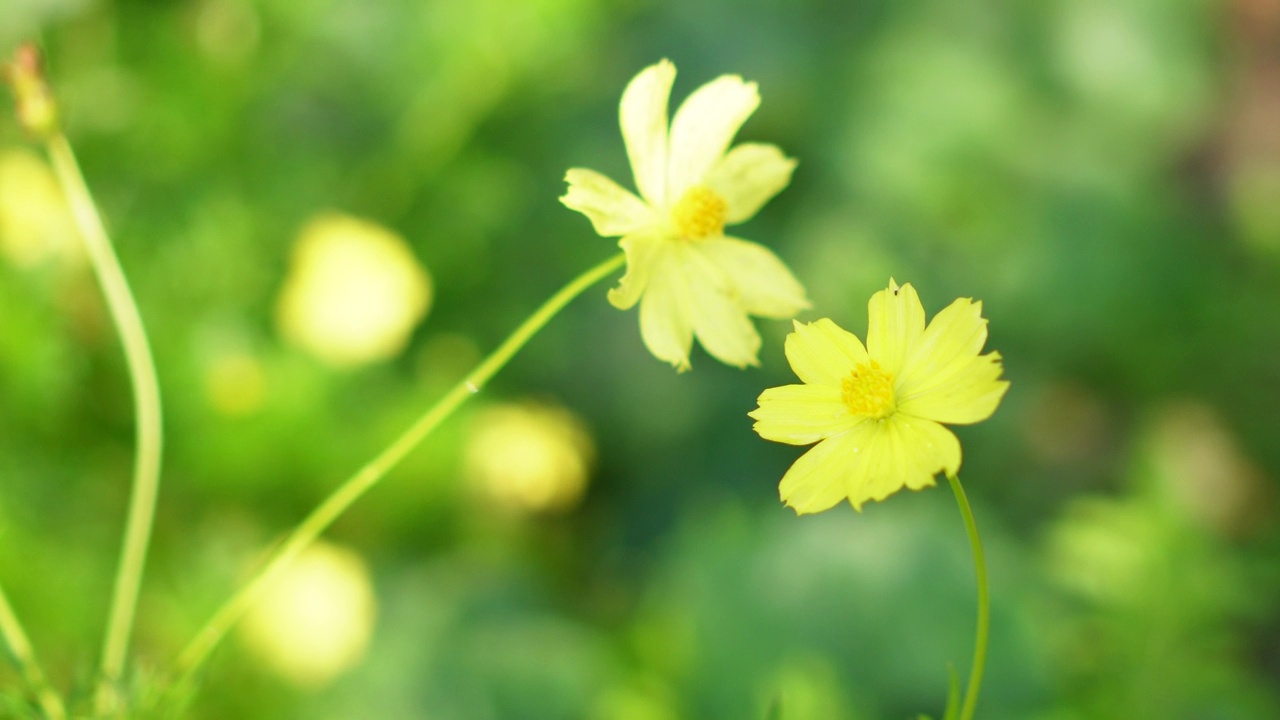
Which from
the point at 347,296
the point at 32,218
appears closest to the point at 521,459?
the point at 347,296

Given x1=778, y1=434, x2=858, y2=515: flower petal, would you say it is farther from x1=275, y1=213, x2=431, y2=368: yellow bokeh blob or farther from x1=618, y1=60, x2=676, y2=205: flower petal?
x1=275, y1=213, x2=431, y2=368: yellow bokeh blob

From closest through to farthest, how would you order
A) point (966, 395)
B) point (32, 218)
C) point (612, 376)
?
point (966, 395), point (32, 218), point (612, 376)

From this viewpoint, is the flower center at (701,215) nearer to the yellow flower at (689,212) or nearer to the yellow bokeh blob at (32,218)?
the yellow flower at (689,212)

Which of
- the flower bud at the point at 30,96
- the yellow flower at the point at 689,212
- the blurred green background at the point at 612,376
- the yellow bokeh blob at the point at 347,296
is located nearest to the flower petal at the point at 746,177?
the yellow flower at the point at 689,212

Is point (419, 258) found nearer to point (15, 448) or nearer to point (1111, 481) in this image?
point (15, 448)

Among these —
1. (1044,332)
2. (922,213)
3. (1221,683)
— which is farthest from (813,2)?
(1221,683)

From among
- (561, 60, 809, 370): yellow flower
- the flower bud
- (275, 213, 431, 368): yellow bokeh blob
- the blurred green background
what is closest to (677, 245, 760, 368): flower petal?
(561, 60, 809, 370): yellow flower

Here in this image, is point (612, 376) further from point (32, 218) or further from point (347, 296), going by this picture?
point (32, 218)
